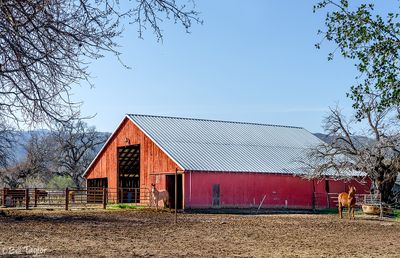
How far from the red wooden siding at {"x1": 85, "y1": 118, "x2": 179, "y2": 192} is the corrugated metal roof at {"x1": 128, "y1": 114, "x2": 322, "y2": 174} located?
0.69 m

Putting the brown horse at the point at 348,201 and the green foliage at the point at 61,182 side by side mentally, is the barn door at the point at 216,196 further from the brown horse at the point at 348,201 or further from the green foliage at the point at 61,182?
the green foliage at the point at 61,182

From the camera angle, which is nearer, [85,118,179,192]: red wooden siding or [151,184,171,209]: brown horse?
[151,184,171,209]: brown horse

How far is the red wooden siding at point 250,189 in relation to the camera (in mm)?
36531

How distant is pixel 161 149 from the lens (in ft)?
126

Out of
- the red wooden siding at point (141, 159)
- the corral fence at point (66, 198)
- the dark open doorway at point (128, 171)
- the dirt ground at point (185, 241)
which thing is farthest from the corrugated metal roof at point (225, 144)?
the dirt ground at point (185, 241)

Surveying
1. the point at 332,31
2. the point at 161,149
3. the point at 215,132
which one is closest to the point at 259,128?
the point at 215,132

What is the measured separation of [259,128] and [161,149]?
14.5 metres

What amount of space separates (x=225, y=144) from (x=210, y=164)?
5334 millimetres

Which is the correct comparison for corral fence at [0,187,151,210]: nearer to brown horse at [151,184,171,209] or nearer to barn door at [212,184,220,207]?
brown horse at [151,184,171,209]

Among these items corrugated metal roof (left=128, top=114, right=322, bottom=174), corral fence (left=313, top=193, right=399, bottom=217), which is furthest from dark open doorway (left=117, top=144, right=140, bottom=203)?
corral fence (left=313, top=193, right=399, bottom=217)

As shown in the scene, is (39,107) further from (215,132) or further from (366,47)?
(215,132)

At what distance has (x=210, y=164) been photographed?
38.0m

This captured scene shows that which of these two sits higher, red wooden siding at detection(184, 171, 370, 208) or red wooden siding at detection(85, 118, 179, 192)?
red wooden siding at detection(85, 118, 179, 192)

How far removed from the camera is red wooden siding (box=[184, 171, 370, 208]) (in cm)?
3653
